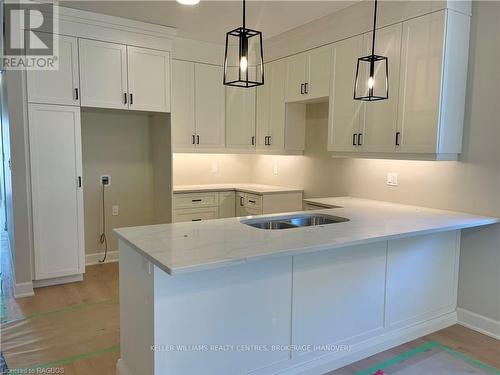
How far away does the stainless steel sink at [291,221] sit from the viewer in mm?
2641

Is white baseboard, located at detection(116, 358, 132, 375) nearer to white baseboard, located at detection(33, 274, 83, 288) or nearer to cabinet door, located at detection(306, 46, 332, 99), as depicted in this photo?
white baseboard, located at detection(33, 274, 83, 288)

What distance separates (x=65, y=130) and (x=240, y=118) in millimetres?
2130

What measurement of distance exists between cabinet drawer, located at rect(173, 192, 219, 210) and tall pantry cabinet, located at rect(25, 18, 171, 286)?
108cm

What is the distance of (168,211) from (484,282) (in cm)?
324

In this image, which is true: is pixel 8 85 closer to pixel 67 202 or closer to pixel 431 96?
pixel 67 202

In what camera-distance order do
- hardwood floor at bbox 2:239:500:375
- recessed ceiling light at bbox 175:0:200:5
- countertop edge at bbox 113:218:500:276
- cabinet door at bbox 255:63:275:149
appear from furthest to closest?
1. cabinet door at bbox 255:63:275:149
2. recessed ceiling light at bbox 175:0:200:5
3. hardwood floor at bbox 2:239:500:375
4. countertop edge at bbox 113:218:500:276

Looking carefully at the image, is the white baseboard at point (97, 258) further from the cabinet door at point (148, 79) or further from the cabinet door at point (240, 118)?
the cabinet door at point (240, 118)

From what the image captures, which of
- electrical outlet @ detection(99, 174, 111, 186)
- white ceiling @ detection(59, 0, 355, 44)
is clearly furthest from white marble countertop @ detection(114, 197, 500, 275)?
electrical outlet @ detection(99, 174, 111, 186)

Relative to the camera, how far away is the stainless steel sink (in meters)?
2.64

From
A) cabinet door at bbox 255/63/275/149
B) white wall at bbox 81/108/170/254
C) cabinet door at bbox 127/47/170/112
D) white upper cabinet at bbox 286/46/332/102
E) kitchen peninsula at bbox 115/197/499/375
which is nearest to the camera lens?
kitchen peninsula at bbox 115/197/499/375

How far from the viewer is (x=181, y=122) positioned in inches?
176

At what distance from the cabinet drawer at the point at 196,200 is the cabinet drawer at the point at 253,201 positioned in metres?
0.40

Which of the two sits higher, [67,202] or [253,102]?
[253,102]

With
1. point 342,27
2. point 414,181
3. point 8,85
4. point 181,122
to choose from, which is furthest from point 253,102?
point 8,85
